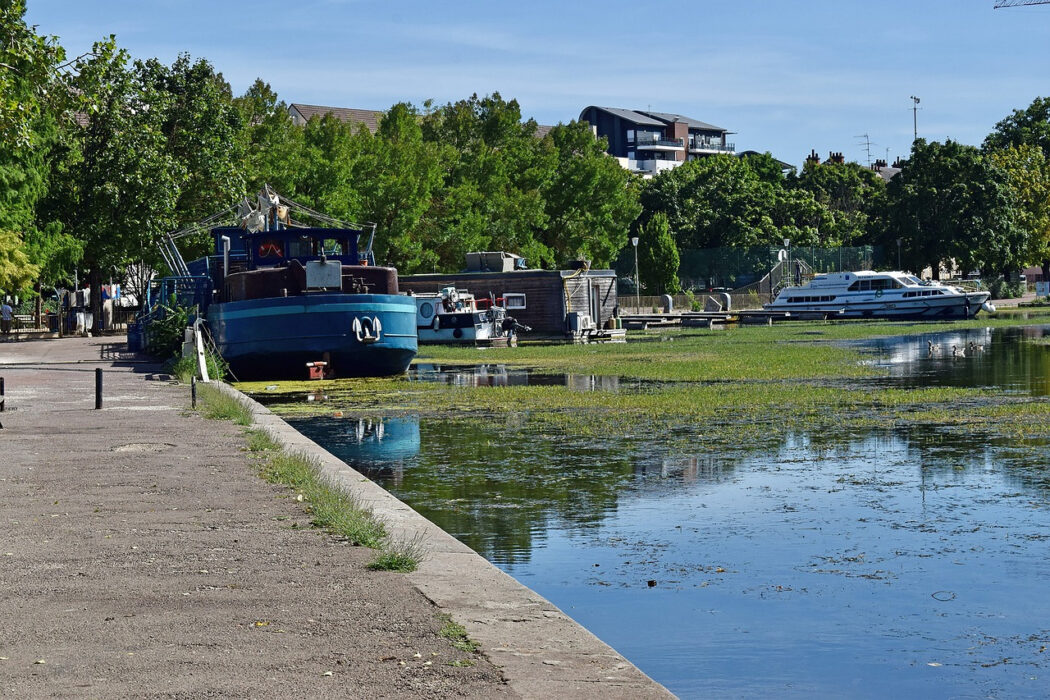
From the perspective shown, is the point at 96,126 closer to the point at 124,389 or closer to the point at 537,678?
the point at 124,389

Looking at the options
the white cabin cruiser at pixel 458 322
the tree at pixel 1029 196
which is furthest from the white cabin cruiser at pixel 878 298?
the white cabin cruiser at pixel 458 322

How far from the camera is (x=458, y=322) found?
53.9m

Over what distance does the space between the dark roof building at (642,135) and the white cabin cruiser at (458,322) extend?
347 ft

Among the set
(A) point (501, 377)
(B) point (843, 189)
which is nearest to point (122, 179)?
(A) point (501, 377)

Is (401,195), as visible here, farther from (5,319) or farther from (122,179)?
(5,319)

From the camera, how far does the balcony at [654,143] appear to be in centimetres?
16750

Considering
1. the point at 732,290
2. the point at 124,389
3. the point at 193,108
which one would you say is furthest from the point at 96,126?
the point at 732,290

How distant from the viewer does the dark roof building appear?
543ft

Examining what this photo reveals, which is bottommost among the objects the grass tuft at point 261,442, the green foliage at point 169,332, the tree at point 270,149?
the grass tuft at point 261,442

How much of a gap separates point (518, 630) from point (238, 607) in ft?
5.79

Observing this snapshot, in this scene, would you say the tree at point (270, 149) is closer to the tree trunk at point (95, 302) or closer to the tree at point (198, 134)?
the tree at point (198, 134)

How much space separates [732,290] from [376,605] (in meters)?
87.9

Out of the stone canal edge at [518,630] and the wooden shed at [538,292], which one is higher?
the wooden shed at [538,292]

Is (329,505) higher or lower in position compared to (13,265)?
lower
